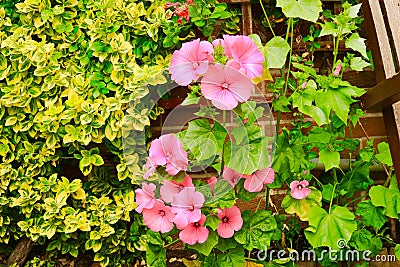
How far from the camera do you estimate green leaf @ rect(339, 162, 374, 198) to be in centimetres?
193

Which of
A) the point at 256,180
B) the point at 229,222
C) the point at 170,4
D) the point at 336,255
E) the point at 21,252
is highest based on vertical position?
the point at 170,4

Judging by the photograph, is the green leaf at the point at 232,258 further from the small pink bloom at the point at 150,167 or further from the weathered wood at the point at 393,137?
the weathered wood at the point at 393,137

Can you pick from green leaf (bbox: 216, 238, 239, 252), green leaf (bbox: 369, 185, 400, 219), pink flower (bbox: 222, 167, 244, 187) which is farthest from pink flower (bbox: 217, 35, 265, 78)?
green leaf (bbox: 369, 185, 400, 219)

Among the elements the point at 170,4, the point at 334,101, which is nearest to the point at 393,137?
the point at 334,101

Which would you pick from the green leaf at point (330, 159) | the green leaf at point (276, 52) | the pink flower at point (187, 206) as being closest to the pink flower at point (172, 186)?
the pink flower at point (187, 206)

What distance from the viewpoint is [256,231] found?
158 centimetres

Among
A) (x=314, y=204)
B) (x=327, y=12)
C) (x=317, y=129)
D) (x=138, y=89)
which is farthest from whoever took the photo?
(x=327, y=12)

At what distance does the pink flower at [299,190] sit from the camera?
175cm

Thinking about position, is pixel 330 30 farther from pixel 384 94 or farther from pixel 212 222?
pixel 212 222

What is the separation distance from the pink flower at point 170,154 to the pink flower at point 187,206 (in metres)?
0.06

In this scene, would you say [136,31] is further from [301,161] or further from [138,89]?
[301,161]

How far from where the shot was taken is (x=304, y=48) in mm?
2336

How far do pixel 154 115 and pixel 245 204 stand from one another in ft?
1.73

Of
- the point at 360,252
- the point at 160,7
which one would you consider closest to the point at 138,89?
the point at 160,7
